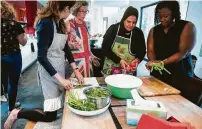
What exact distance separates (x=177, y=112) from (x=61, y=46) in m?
0.80

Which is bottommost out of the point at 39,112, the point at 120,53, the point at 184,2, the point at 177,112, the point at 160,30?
the point at 39,112

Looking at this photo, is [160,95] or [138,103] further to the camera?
[160,95]

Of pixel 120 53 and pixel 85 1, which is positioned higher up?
pixel 85 1

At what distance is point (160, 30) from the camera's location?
151cm

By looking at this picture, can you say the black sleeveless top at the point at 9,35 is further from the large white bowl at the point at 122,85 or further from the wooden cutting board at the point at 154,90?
the wooden cutting board at the point at 154,90

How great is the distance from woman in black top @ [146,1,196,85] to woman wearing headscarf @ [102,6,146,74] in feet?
0.40

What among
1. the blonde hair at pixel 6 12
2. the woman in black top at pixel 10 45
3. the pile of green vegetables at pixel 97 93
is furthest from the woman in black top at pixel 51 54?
the blonde hair at pixel 6 12

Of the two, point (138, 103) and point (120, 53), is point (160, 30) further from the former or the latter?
point (138, 103)

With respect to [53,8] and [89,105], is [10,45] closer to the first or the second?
[53,8]

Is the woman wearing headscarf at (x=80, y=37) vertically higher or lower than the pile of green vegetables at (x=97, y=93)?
higher

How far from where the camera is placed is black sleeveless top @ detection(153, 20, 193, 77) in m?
1.43

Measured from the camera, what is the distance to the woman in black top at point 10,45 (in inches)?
54.6

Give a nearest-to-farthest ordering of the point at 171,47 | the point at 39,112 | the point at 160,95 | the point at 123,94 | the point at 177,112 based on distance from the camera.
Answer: the point at 177,112 → the point at 123,94 → the point at 160,95 → the point at 39,112 → the point at 171,47

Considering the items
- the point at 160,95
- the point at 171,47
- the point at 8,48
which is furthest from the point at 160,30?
the point at 8,48
